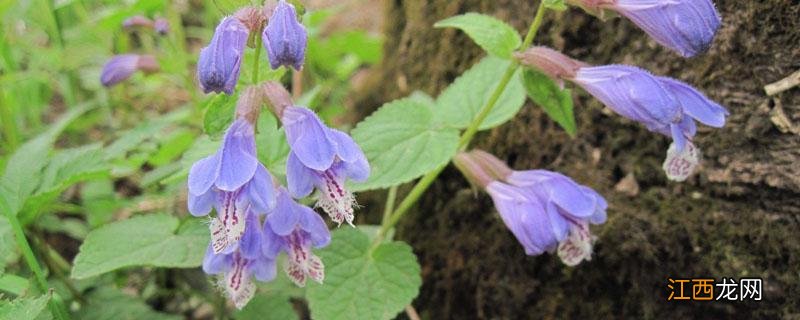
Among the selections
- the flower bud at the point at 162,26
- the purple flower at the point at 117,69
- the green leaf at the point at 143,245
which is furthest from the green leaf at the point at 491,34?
the purple flower at the point at 117,69

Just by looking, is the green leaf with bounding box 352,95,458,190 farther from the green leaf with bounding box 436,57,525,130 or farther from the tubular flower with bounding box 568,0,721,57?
the tubular flower with bounding box 568,0,721,57

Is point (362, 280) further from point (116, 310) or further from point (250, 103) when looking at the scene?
point (116, 310)

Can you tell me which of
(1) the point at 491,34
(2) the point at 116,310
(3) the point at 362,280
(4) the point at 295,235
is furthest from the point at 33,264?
(1) the point at 491,34

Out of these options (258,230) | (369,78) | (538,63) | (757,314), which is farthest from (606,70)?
(369,78)

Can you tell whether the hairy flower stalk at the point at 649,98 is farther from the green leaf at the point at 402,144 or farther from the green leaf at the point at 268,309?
the green leaf at the point at 268,309

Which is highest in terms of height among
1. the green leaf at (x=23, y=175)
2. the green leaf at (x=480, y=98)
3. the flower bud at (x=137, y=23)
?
the green leaf at (x=480, y=98)

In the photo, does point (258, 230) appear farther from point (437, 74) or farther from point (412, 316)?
point (437, 74)
